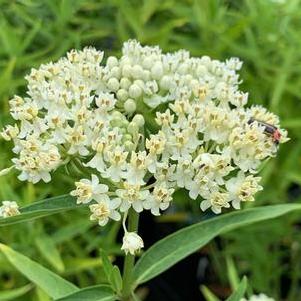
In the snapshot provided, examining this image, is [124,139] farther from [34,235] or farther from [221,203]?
[34,235]

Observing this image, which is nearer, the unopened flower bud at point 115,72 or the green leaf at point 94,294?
the green leaf at point 94,294

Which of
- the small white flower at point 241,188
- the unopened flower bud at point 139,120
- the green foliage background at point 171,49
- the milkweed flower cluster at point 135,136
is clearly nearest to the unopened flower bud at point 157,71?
the milkweed flower cluster at point 135,136

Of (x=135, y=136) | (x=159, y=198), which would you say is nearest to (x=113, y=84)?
(x=135, y=136)

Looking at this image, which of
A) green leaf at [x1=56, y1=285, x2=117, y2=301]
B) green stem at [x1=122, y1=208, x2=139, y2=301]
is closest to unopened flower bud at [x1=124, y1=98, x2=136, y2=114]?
green stem at [x1=122, y1=208, x2=139, y2=301]

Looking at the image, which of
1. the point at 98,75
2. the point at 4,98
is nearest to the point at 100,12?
the point at 4,98

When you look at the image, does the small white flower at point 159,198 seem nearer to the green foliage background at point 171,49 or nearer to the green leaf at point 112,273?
the green leaf at point 112,273

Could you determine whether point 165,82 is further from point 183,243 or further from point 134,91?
point 183,243
